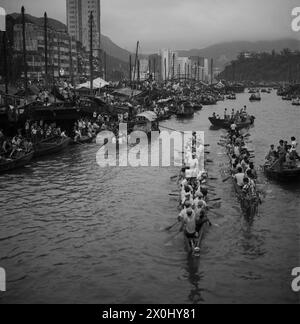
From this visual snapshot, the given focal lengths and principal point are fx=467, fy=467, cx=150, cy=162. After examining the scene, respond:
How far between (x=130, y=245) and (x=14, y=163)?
16.0 meters

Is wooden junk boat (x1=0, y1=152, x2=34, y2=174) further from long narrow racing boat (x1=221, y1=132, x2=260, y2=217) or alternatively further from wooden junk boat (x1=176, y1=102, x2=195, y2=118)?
wooden junk boat (x1=176, y1=102, x2=195, y2=118)

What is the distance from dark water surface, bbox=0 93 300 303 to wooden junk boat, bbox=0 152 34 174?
0.94 meters

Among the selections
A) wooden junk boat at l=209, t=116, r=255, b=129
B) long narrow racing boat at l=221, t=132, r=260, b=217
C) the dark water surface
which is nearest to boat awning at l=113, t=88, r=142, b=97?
wooden junk boat at l=209, t=116, r=255, b=129

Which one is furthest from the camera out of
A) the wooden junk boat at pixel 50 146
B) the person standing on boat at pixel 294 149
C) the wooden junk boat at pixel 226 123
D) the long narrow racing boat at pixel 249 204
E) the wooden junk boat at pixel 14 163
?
the wooden junk boat at pixel 226 123

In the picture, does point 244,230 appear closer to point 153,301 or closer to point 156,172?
point 153,301

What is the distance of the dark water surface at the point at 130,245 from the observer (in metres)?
14.9

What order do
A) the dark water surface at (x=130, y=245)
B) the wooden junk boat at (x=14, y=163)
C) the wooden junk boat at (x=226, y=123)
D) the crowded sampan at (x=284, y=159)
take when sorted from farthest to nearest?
the wooden junk boat at (x=226, y=123) < the wooden junk boat at (x=14, y=163) < the crowded sampan at (x=284, y=159) < the dark water surface at (x=130, y=245)

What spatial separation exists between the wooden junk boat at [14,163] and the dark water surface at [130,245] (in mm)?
941

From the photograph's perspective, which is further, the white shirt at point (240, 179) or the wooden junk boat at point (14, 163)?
the wooden junk boat at point (14, 163)

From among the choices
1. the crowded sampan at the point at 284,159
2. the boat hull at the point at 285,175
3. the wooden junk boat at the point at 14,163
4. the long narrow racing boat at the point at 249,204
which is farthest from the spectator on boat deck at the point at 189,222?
the wooden junk boat at the point at 14,163

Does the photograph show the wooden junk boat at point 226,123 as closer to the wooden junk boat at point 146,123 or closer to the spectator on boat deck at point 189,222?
the wooden junk boat at point 146,123

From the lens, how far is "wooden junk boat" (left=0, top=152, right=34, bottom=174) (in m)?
31.2

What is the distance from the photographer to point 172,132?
176ft
